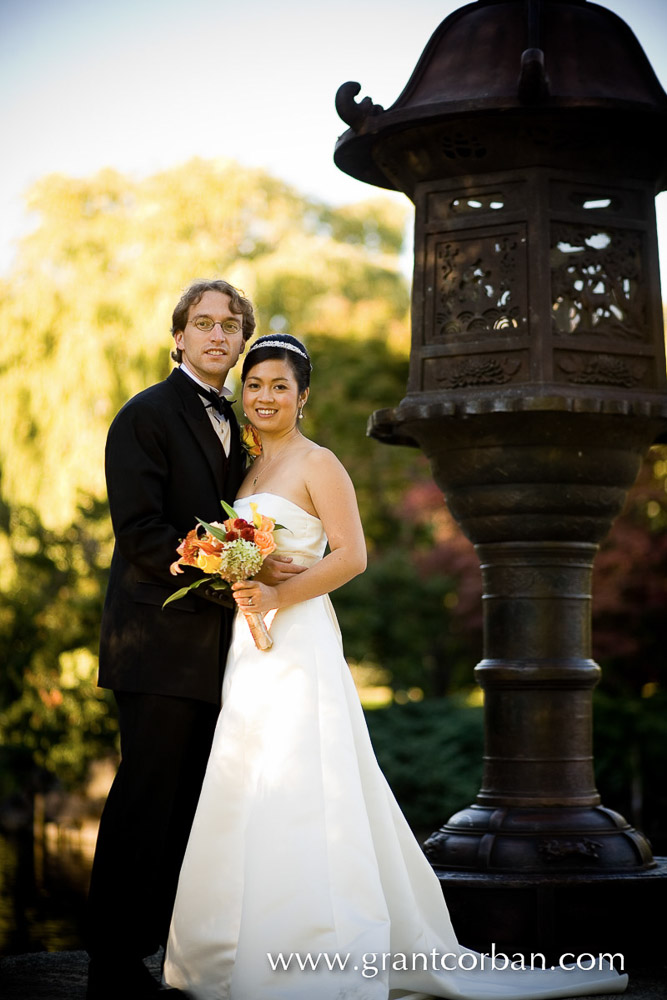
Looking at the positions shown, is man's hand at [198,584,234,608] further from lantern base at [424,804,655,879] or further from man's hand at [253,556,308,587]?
lantern base at [424,804,655,879]

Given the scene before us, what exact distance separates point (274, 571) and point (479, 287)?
1793 millimetres

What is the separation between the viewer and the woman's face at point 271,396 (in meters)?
4.79

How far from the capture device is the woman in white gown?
4.15 m

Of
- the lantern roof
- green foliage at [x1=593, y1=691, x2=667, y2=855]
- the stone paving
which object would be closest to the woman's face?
the lantern roof

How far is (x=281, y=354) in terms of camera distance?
15.8 feet

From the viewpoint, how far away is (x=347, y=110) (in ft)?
18.9

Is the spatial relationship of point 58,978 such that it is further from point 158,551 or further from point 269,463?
point 269,463

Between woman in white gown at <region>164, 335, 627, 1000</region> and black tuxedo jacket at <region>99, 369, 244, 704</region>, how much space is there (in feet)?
0.45

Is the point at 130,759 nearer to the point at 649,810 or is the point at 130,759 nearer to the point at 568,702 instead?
the point at 568,702

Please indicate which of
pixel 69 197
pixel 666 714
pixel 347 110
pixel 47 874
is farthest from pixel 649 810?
pixel 69 197

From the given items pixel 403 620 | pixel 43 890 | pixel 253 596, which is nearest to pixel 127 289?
pixel 403 620

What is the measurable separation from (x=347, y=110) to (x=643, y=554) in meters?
7.34

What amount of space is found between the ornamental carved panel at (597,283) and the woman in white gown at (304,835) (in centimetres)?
142

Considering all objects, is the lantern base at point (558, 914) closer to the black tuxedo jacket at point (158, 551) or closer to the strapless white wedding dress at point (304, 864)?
the strapless white wedding dress at point (304, 864)
